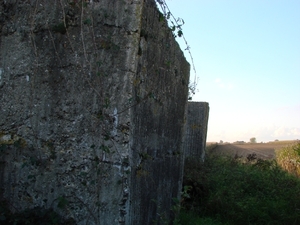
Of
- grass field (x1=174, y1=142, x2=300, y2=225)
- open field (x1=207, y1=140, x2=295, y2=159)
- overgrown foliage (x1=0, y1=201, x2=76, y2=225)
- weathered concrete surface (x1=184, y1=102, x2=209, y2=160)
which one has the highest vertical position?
weathered concrete surface (x1=184, y1=102, x2=209, y2=160)

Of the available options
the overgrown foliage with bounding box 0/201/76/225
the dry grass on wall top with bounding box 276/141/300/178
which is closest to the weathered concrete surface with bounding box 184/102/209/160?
the dry grass on wall top with bounding box 276/141/300/178

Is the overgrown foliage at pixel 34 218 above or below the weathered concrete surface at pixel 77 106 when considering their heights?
below

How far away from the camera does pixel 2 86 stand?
3430 millimetres

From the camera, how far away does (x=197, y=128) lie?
Result: 39.1ft

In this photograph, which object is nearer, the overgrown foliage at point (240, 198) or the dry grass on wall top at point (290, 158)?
the overgrown foliage at point (240, 198)

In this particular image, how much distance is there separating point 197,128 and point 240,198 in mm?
5091

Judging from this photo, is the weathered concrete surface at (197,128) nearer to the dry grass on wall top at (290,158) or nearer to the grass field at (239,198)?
the grass field at (239,198)

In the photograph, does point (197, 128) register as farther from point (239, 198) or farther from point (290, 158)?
point (239, 198)

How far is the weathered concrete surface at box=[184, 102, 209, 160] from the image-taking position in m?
11.7

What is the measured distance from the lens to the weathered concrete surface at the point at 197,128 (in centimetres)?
1168

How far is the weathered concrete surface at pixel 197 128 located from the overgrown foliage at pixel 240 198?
2.80 m

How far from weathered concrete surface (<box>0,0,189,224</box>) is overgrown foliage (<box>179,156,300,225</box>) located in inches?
97.1

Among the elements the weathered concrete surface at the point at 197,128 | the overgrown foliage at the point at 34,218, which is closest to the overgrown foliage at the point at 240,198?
the overgrown foliage at the point at 34,218

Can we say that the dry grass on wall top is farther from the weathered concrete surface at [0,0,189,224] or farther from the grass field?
the weathered concrete surface at [0,0,189,224]
